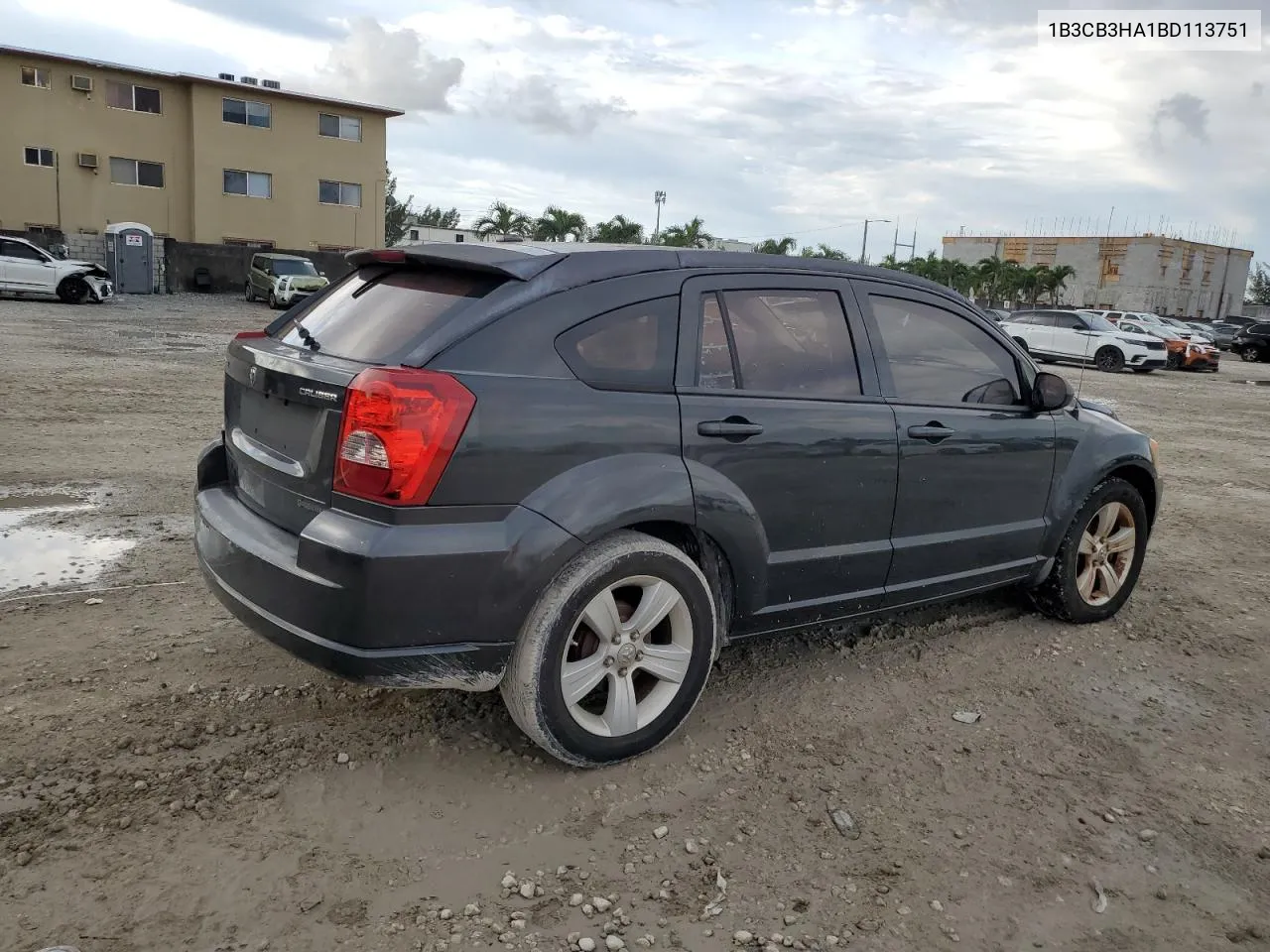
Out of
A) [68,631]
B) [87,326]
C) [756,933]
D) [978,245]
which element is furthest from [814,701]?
[978,245]

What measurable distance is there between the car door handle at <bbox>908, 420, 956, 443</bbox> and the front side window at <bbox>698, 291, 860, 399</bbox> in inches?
11.9

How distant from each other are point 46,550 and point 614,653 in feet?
11.6

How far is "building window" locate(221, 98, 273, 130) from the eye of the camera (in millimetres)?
35969

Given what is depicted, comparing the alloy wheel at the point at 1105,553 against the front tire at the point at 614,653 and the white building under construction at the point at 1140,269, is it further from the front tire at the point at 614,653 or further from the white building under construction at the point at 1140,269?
the white building under construction at the point at 1140,269

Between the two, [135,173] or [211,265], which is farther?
[135,173]

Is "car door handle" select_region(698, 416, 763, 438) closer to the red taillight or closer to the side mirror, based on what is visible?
the red taillight

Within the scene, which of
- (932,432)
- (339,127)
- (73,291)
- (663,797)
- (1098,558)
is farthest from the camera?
(339,127)

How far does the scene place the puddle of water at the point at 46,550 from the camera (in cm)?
473

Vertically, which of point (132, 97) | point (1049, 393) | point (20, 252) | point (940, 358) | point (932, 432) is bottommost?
point (932, 432)

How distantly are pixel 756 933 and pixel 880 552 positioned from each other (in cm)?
172

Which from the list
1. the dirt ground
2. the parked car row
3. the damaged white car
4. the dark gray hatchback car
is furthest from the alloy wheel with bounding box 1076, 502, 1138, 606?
the damaged white car

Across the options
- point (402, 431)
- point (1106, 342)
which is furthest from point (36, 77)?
point (402, 431)

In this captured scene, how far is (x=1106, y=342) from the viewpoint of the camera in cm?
2531

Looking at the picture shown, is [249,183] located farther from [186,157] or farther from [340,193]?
[340,193]
